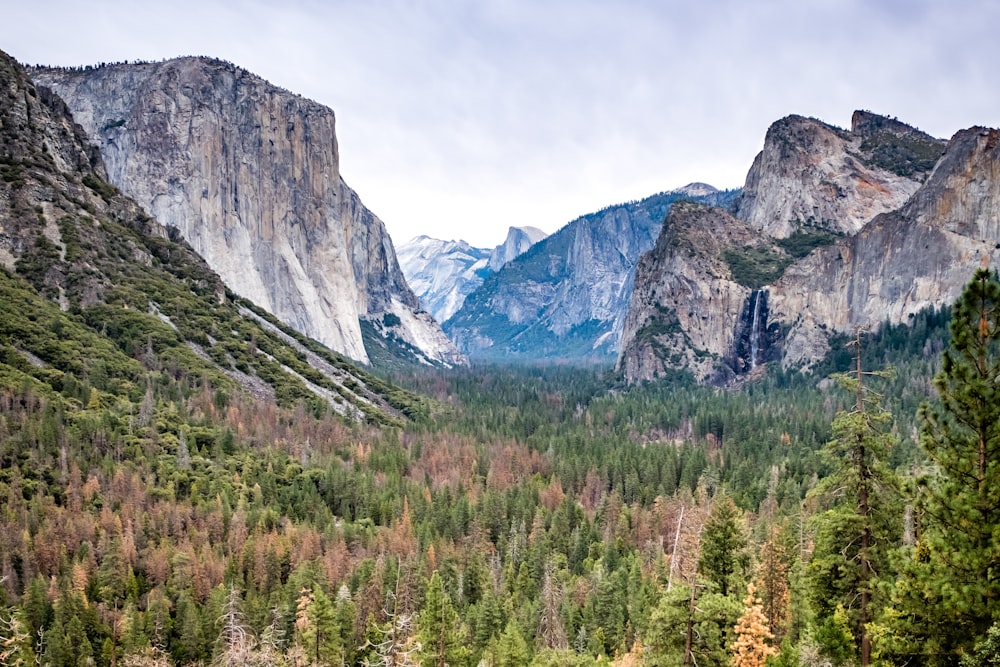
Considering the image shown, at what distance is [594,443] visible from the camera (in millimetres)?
113312

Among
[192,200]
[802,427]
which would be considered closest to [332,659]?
[802,427]

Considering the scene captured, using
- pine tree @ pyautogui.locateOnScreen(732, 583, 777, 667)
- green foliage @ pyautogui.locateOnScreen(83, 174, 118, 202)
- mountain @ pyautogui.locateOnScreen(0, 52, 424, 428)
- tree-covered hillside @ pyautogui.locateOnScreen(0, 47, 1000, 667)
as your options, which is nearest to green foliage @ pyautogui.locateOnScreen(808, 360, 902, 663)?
tree-covered hillside @ pyautogui.locateOnScreen(0, 47, 1000, 667)

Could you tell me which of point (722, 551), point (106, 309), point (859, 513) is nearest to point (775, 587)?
point (722, 551)

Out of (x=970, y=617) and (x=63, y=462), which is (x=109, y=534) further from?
(x=970, y=617)

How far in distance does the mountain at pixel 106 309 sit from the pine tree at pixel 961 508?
88.5 meters

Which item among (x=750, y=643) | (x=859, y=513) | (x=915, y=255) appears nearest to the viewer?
(x=859, y=513)

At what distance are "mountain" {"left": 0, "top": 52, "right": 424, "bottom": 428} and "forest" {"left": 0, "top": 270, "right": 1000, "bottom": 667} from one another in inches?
49.0

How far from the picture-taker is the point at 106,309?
116750 mm

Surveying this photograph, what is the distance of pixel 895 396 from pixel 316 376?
351 feet

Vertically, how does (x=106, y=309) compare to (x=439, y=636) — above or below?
above

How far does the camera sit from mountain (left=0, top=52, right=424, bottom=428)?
Result: 3816 inches

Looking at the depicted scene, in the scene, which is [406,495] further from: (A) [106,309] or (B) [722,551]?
(A) [106,309]

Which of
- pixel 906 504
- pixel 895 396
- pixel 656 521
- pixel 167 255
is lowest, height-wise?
pixel 656 521

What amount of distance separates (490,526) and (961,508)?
6537cm
